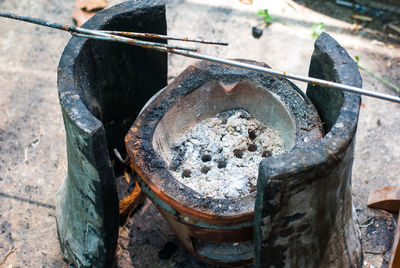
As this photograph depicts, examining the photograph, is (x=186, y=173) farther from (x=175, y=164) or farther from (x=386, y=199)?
(x=386, y=199)

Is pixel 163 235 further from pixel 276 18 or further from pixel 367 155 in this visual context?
pixel 276 18

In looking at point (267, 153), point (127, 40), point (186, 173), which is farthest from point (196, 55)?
→ point (267, 153)

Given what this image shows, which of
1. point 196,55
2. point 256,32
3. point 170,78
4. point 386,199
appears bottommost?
point 386,199

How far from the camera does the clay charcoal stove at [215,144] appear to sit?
2600mm

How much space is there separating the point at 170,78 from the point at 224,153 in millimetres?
1630

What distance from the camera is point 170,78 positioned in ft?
15.0

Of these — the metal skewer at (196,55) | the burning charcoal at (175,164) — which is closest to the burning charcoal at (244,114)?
the burning charcoal at (175,164)

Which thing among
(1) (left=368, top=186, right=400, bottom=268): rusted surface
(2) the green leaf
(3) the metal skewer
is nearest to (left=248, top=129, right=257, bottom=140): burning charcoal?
(3) the metal skewer

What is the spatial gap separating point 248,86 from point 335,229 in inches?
42.6

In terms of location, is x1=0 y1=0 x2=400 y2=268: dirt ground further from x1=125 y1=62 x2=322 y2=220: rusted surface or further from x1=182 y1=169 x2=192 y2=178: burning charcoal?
x1=125 y1=62 x2=322 y2=220: rusted surface

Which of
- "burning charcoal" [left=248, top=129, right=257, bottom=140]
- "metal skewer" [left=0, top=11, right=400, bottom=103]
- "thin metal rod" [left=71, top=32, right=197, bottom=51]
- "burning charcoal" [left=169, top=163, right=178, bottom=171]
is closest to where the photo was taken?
"metal skewer" [left=0, top=11, right=400, bottom=103]

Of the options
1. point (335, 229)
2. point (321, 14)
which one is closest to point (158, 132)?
point (335, 229)

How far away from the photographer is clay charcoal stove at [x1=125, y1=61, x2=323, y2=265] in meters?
2.60

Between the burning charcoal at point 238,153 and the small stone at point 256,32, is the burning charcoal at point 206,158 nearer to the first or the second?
the burning charcoal at point 238,153
